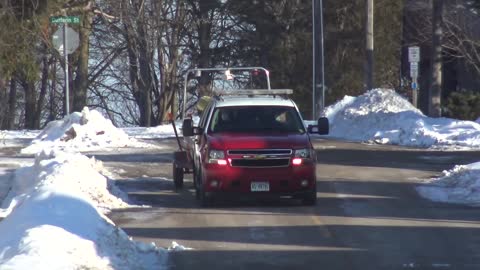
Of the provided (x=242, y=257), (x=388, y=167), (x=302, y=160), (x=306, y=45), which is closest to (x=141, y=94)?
(x=306, y=45)

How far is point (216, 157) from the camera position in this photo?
1650 centimetres

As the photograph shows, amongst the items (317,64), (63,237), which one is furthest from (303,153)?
(317,64)

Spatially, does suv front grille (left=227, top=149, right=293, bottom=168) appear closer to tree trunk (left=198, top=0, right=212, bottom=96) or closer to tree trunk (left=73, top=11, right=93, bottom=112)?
tree trunk (left=73, top=11, right=93, bottom=112)

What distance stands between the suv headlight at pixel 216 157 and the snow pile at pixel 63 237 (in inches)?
69.5

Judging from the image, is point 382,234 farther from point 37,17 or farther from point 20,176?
point 20,176

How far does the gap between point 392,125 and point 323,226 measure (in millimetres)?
17122

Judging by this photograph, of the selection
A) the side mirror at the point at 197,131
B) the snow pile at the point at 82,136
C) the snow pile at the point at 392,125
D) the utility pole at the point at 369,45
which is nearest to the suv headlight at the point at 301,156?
the side mirror at the point at 197,131

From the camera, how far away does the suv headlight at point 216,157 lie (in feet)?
53.9

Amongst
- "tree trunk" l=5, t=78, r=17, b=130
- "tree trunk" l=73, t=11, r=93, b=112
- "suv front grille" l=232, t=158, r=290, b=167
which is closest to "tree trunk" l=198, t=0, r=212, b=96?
"tree trunk" l=73, t=11, r=93, b=112

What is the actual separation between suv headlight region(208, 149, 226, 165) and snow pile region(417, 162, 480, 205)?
375 centimetres

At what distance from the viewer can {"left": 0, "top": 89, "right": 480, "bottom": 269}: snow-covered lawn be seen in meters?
11.3

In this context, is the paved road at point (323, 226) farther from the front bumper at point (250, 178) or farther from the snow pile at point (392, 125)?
the snow pile at point (392, 125)

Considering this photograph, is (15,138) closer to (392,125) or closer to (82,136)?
(82,136)

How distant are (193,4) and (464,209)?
33741 millimetres
